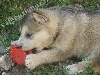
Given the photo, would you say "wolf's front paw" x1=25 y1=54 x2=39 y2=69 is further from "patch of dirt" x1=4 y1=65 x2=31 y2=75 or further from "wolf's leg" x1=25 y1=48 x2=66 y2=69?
"patch of dirt" x1=4 y1=65 x2=31 y2=75

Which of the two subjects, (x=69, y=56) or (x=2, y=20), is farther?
(x=2, y=20)

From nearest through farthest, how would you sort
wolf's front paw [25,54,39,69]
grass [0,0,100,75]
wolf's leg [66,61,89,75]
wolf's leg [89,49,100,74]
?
1. wolf's leg [89,49,100,74]
2. wolf's leg [66,61,89,75]
3. wolf's front paw [25,54,39,69]
4. grass [0,0,100,75]

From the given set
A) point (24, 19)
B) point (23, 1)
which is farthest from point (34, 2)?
point (24, 19)

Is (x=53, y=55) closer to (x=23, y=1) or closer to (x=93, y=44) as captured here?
(x=93, y=44)

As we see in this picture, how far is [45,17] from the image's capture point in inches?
272

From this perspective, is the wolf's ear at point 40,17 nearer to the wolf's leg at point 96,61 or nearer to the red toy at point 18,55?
the red toy at point 18,55

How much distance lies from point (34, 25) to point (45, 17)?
0.91 ft

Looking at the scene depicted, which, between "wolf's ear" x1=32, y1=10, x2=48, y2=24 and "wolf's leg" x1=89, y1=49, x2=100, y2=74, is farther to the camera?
"wolf's ear" x1=32, y1=10, x2=48, y2=24

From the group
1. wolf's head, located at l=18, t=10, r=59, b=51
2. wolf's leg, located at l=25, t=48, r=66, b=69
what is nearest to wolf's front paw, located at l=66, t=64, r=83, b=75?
wolf's leg, located at l=25, t=48, r=66, b=69

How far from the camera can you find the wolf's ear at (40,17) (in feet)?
22.3

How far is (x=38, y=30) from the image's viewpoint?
22.5ft

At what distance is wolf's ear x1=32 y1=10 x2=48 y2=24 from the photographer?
6801mm

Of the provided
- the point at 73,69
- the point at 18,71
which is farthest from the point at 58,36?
the point at 18,71

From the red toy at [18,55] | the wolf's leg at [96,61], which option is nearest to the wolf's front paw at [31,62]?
the red toy at [18,55]
